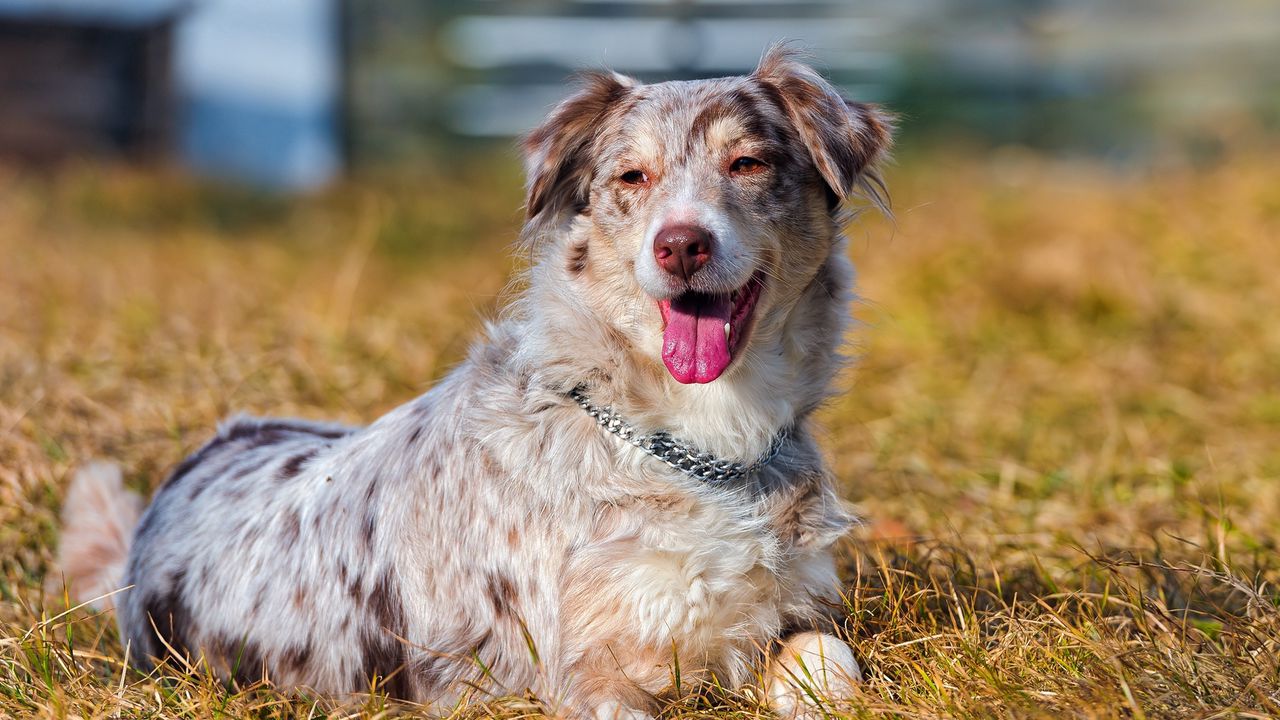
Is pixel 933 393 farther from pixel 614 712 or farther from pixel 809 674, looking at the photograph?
pixel 614 712

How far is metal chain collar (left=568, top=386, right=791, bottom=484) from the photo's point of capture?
3.04 m

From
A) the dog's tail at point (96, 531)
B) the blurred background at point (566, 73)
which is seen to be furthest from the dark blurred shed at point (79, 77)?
the dog's tail at point (96, 531)

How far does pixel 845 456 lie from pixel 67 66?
11.8 m

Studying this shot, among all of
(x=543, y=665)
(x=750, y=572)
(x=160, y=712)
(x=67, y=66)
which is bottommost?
(x=160, y=712)

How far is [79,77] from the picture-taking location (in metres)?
13.9

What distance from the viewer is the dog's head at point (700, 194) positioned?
3072 millimetres

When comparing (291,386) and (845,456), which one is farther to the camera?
(291,386)

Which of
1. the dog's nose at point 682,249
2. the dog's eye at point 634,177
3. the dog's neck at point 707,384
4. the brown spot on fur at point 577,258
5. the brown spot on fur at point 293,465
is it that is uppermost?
the dog's eye at point 634,177

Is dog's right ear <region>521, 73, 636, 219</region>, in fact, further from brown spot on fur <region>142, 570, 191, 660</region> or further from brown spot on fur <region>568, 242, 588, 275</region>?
brown spot on fur <region>142, 570, 191, 660</region>

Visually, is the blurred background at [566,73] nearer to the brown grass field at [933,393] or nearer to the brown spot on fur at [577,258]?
the brown grass field at [933,393]

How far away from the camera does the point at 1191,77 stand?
565 inches

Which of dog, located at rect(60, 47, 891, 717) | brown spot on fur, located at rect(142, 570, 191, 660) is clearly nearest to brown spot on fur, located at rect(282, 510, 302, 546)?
dog, located at rect(60, 47, 891, 717)

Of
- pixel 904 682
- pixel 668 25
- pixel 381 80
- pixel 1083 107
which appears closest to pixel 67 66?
pixel 381 80

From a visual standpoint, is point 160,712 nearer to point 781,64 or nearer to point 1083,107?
point 781,64
